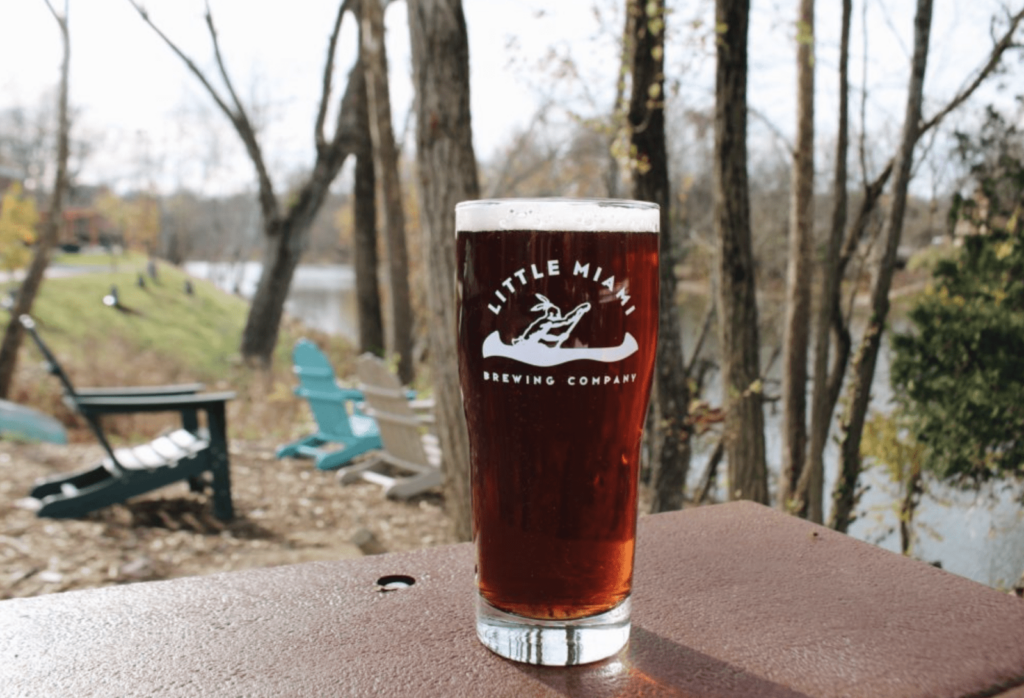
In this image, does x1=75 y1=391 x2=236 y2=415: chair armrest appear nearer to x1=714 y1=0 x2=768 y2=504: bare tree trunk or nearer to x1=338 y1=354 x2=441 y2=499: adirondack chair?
x1=338 y1=354 x2=441 y2=499: adirondack chair

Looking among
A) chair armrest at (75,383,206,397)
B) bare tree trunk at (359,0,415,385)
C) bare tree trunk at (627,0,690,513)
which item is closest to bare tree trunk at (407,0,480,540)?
bare tree trunk at (627,0,690,513)

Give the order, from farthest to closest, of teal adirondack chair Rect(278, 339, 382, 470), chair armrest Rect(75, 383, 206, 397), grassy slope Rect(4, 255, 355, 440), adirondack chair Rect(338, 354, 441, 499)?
grassy slope Rect(4, 255, 355, 440) → teal adirondack chair Rect(278, 339, 382, 470) → adirondack chair Rect(338, 354, 441, 499) → chair armrest Rect(75, 383, 206, 397)

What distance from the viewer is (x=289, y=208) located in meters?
12.4

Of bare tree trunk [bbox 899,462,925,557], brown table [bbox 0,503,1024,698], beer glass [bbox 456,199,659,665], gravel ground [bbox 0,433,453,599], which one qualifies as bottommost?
gravel ground [bbox 0,433,453,599]

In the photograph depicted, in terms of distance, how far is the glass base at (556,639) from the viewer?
789 millimetres

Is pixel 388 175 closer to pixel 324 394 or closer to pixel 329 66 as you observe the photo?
pixel 324 394

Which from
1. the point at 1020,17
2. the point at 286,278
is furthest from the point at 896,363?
the point at 286,278

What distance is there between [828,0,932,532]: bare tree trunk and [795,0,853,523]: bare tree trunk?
0.52ft

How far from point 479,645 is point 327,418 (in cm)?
639

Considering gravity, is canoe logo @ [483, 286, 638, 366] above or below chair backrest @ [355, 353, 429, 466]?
above

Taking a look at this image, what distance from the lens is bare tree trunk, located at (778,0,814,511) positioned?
477cm

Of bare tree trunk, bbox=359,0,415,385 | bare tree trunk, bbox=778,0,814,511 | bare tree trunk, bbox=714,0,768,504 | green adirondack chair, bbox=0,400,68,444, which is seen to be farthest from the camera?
bare tree trunk, bbox=359,0,415,385

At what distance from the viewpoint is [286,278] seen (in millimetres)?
12742

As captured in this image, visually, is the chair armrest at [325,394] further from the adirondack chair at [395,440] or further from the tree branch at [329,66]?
the tree branch at [329,66]
